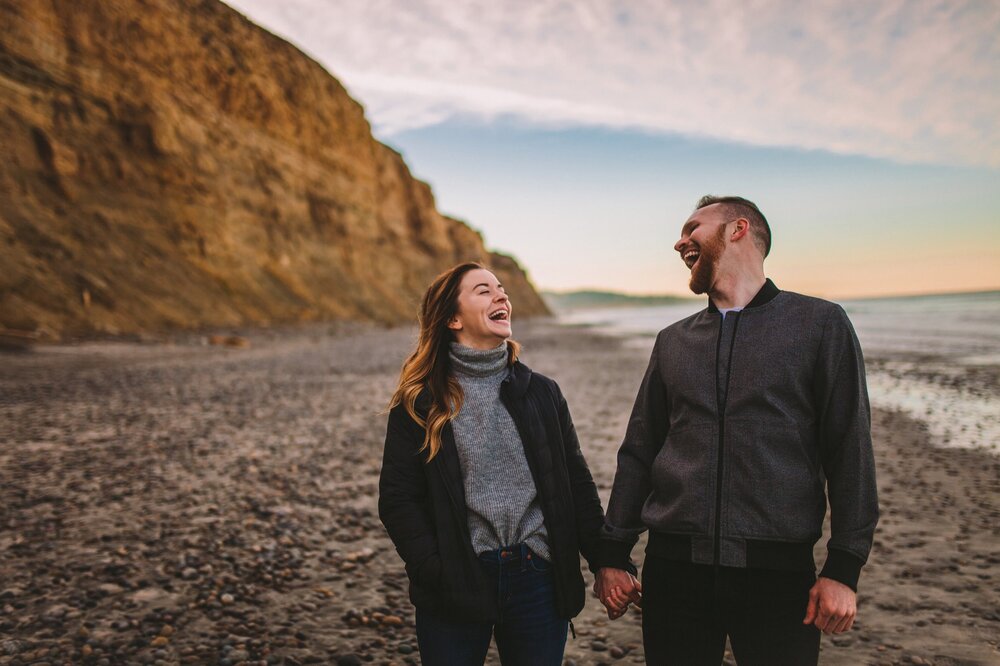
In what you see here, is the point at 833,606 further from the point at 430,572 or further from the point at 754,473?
the point at 430,572

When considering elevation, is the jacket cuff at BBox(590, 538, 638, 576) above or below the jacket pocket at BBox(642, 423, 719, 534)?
below

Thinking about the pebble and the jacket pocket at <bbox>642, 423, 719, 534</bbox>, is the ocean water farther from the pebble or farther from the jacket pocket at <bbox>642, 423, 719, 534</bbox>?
the pebble

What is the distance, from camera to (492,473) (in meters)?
2.61

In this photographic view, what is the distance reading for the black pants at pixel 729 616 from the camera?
2.22m

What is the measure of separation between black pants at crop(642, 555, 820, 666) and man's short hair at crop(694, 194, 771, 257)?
1.31 metres

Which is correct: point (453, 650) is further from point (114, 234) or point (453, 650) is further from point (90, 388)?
point (114, 234)

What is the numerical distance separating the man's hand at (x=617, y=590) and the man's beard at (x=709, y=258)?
50.6 inches

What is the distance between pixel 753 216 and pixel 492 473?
1567 millimetres

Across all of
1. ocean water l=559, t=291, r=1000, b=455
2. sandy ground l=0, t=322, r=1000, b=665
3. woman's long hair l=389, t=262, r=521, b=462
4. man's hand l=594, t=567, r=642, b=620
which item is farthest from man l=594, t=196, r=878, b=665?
ocean water l=559, t=291, r=1000, b=455

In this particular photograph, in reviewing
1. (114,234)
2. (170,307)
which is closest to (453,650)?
(170,307)

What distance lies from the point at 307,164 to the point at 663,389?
56166 millimetres

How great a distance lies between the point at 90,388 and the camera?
14008mm

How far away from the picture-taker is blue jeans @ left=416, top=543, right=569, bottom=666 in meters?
2.52

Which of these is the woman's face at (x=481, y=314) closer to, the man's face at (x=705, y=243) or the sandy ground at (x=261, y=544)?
the man's face at (x=705, y=243)
